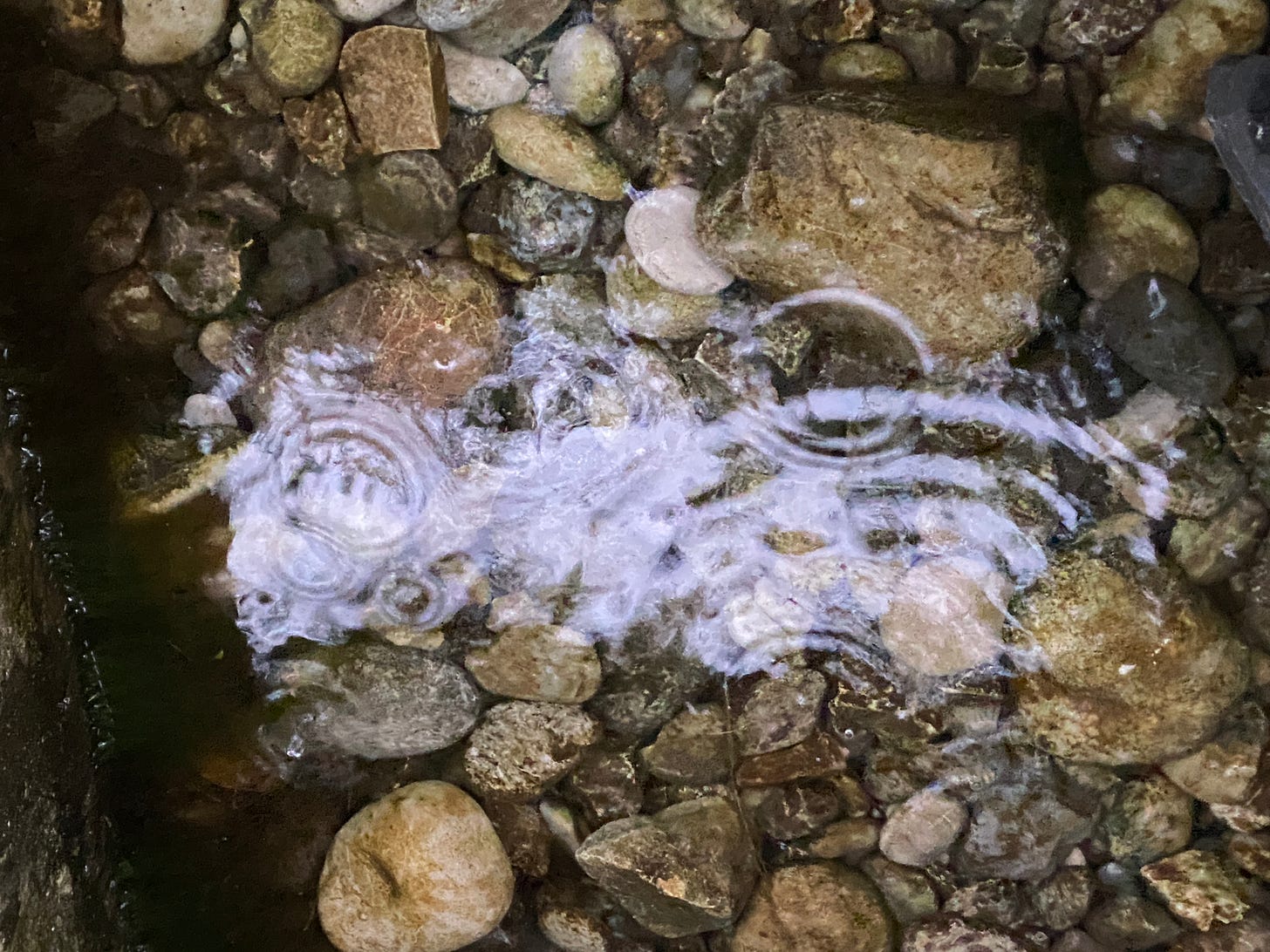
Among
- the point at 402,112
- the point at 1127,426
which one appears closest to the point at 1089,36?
the point at 1127,426

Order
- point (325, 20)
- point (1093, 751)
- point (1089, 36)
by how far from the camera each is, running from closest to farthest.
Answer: point (1089, 36) → point (325, 20) → point (1093, 751)

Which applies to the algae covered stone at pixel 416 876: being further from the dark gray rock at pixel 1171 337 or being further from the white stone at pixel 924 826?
the dark gray rock at pixel 1171 337

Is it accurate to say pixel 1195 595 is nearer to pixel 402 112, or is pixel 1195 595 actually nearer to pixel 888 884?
pixel 888 884

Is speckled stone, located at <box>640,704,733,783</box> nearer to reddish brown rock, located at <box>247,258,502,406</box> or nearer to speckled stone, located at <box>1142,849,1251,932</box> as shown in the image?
reddish brown rock, located at <box>247,258,502,406</box>

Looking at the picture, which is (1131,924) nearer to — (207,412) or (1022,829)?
(1022,829)

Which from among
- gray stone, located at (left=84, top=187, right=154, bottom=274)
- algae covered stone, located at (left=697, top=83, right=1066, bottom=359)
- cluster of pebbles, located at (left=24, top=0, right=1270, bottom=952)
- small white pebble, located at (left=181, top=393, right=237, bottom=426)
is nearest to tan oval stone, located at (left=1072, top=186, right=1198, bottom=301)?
cluster of pebbles, located at (left=24, top=0, right=1270, bottom=952)

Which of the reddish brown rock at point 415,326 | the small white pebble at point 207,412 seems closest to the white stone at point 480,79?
the reddish brown rock at point 415,326

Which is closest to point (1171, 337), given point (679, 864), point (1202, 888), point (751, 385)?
point (751, 385)
